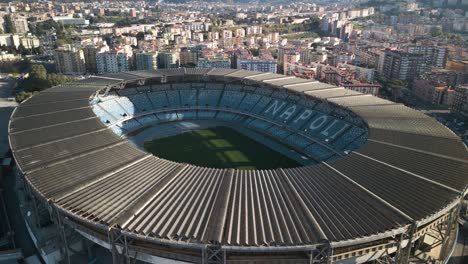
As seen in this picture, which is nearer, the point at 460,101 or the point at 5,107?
the point at 5,107

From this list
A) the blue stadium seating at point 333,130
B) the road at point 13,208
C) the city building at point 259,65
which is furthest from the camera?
the city building at point 259,65

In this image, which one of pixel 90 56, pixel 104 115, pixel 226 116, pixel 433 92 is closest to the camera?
pixel 104 115

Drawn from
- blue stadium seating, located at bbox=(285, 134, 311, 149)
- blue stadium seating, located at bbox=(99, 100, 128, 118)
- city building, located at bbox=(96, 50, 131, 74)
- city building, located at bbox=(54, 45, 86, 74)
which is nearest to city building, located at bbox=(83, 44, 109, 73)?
city building, located at bbox=(54, 45, 86, 74)

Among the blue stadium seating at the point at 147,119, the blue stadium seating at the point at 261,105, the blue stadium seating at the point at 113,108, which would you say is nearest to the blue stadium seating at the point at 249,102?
the blue stadium seating at the point at 261,105

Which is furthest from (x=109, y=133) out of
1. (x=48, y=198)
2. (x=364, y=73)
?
(x=364, y=73)

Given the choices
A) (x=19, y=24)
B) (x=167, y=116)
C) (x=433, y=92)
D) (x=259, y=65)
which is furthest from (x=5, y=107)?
(x=19, y=24)

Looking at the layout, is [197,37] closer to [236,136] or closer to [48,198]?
[236,136]

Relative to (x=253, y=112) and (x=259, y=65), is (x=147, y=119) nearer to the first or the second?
(x=253, y=112)

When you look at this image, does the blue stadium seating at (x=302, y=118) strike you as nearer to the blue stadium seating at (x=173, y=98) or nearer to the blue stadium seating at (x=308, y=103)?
the blue stadium seating at (x=308, y=103)
